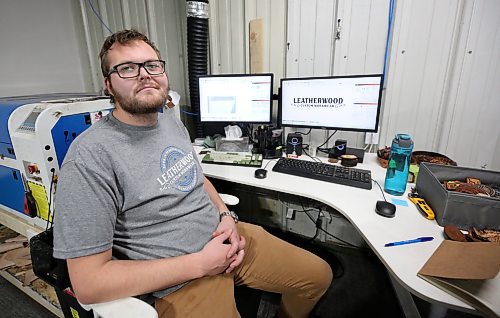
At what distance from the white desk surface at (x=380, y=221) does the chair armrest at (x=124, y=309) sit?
0.69 metres

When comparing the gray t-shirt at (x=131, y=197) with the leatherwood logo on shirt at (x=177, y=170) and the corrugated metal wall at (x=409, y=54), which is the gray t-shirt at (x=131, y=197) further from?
the corrugated metal wall at (x=409, y=54)

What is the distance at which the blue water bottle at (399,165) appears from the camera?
1.17 m

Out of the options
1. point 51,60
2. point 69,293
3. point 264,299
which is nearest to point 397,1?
point 264,299

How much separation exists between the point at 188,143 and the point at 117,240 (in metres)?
0.48

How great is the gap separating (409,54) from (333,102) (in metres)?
0.51

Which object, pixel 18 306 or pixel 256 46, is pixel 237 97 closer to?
pixel 256 46

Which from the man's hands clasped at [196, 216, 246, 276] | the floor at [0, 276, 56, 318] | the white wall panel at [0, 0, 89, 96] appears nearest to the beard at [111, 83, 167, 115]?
the man's hands clasped at [196, 216, 246, 276]

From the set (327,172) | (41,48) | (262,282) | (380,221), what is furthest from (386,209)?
(41,48)

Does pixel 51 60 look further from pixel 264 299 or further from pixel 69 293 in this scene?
pixel 264 299

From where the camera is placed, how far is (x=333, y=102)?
157cm

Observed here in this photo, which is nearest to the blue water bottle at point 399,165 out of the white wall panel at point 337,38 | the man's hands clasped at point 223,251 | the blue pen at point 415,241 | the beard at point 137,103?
the blue pen at point 415,241

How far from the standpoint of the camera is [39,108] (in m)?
1.12

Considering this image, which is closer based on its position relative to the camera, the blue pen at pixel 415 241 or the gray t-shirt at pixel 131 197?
the gray t-shirt at pixel 131 197

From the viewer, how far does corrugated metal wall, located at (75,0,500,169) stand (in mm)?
1400
